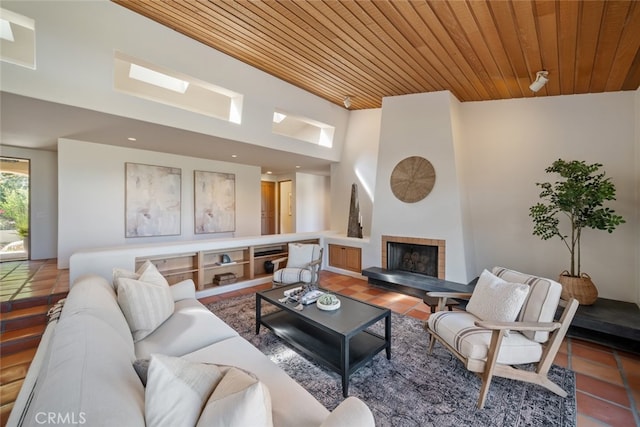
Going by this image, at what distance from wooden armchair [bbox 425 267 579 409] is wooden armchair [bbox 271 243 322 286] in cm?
202

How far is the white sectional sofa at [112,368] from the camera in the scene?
0.80m

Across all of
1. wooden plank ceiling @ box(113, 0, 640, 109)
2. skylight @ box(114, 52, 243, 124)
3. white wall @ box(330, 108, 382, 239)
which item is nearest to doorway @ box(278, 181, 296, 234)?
white wall @ box(330, 108, 382, 239)

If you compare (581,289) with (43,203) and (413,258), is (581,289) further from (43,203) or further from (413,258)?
(43,203)

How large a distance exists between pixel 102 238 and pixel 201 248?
70.5 inches

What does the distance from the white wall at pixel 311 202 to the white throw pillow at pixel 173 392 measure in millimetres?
6818

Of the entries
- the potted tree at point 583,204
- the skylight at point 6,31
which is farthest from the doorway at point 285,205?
the potted tree at point 583,204

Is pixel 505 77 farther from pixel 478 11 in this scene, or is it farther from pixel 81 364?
pixel 81 364

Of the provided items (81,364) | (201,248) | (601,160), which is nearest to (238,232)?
(201,248)

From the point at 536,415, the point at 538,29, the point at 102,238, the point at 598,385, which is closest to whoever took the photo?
the point at 536,415

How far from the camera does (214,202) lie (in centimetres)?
554

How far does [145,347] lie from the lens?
179cm

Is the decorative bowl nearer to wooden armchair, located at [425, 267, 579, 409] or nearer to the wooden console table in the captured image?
wooden armchair, located at [425, 267, 579, 409]

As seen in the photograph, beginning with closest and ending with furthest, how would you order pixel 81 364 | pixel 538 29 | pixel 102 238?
pixel 81 364 → pixel 538 29 → pixel 102 238

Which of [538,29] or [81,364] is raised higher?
[538,29]
